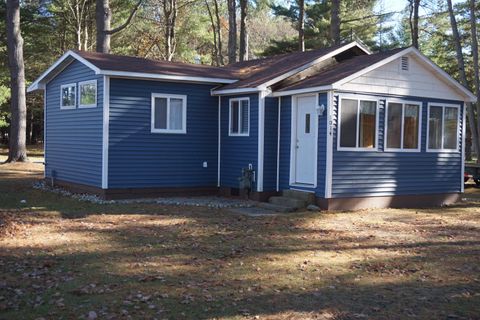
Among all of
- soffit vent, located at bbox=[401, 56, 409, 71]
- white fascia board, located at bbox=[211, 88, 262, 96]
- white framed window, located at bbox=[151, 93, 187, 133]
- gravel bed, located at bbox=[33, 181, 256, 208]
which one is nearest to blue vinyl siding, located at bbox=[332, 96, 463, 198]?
soffit vent, located at bbox=[401, 56, 409, 71]

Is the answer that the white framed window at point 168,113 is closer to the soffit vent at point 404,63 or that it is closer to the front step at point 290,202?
the front step at point 290,202

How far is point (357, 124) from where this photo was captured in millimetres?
13211

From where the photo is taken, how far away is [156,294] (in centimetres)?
609

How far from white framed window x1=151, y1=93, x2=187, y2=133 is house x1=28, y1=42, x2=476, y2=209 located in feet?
0.09

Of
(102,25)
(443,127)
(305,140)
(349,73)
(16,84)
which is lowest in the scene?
(305,140)

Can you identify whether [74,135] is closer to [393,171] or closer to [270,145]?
[270,145]

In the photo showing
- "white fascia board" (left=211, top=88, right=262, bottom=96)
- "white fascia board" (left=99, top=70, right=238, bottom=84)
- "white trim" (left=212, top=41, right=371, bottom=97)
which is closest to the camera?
"white fascia board" (left=99, top=70, right=238, bottom=84)

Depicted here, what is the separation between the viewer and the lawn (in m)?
5.72

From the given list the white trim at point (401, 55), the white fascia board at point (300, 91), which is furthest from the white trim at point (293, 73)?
the white trim at point (401, 55)

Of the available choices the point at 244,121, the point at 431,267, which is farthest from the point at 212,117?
the point at 431,267

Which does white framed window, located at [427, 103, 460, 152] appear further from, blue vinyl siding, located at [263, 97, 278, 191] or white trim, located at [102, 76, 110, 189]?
white trim, located at [102, 76, 110, 189]

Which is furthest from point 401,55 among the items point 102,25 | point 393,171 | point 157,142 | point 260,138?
point 102,25

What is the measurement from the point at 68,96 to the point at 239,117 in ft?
17.4

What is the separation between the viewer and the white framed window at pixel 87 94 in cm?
1448
